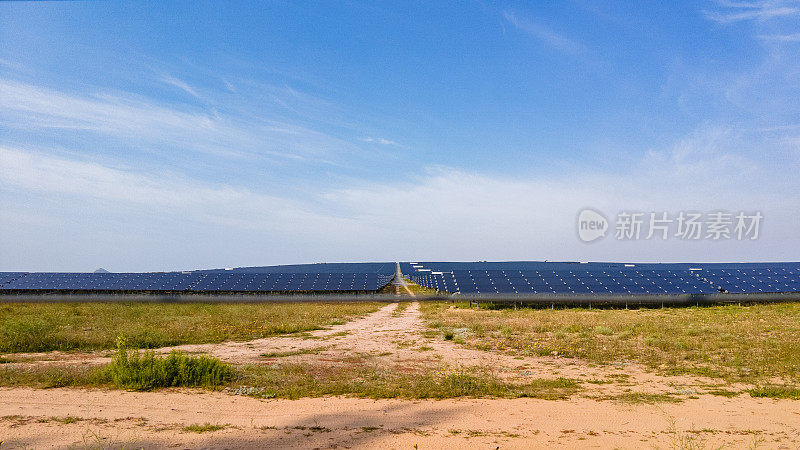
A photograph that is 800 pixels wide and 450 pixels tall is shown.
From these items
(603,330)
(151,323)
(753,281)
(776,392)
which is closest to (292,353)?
(151,323)

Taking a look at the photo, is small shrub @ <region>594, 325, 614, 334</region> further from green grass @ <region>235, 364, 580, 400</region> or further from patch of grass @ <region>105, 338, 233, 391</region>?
patch of grass @ <region>105, 338, 233, 391</region>

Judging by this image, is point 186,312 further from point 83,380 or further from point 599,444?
point 599,444

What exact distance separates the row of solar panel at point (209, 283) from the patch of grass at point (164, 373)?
33.1 m

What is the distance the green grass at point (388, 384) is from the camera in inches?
521

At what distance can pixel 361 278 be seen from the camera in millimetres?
57031

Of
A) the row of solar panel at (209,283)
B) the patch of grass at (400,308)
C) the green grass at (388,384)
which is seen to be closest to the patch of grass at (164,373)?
the green grass at (388,384)

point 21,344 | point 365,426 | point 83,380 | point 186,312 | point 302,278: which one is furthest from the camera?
point 302,278

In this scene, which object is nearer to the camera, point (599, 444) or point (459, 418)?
point (599, 444)

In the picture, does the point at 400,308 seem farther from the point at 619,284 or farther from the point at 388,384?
the point at 388,384

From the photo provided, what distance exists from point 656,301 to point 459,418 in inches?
1485

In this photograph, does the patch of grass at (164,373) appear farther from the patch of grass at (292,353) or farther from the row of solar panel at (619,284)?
the row of solar panel at (619,284)

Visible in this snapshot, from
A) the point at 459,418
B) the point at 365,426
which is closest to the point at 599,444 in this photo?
the point at 459,418

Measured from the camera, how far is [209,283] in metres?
51.4

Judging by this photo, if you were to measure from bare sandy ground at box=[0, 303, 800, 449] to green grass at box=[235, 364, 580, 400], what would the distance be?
603mm
